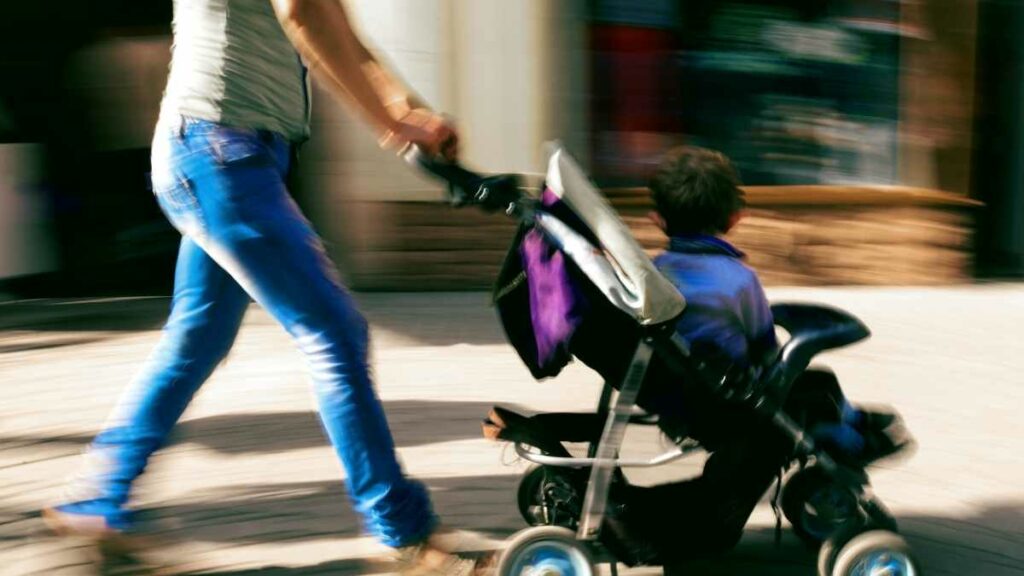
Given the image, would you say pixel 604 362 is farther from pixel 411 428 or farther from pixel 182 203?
pixel 411 428

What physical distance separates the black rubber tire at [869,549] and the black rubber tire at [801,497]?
339 mm

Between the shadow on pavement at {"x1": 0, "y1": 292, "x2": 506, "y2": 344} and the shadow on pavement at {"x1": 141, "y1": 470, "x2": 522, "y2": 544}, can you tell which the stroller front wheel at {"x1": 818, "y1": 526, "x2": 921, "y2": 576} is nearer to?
the shadow on pavement at {"x1": 141, "y1": 470, "x2": 522, "y2": 544}

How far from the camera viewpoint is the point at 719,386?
10.2ft

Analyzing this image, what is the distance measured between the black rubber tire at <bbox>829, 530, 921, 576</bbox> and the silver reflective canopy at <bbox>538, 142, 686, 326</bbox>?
2.45ft

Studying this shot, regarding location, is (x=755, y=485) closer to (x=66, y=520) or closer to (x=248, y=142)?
(x=248, y=142)

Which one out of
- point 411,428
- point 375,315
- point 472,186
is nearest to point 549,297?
point 472,186

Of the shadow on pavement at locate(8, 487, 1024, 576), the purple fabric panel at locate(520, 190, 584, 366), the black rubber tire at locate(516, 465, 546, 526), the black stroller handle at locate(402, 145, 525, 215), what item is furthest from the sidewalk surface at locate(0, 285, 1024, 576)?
the black stroller handle at locate(402, 145, 525, 215)

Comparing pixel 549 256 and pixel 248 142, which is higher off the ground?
pixel 248 142

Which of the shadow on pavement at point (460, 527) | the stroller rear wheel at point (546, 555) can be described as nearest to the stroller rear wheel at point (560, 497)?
the stroller rear wheel at point (546, 555)

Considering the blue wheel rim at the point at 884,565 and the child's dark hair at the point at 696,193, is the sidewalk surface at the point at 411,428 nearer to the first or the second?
the blue wheel rim at the point at 884,565

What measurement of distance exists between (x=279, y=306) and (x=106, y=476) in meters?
0.69

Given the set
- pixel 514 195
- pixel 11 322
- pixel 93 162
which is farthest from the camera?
pixel 93 162

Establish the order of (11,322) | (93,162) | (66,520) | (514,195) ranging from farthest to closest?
(93,162)
(11,322)
(66,520)
(514,195)

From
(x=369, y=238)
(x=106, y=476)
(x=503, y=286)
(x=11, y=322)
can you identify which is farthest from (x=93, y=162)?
(x=503, y=286)
